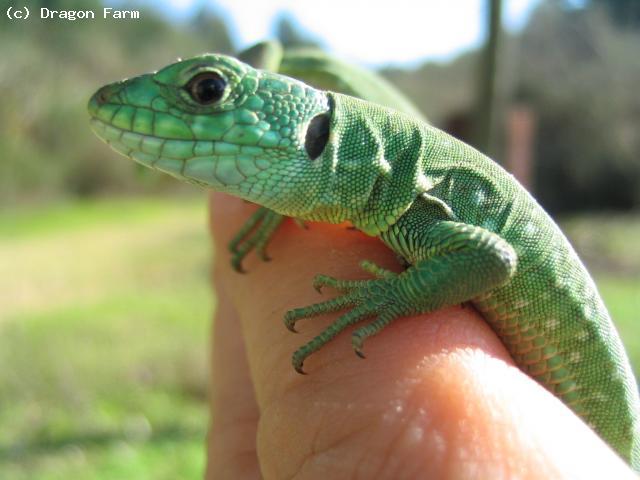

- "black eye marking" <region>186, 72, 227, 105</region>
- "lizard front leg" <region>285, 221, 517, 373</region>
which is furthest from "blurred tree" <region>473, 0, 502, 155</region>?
"black eye marking" <region>186, 72, 227, 105</region>

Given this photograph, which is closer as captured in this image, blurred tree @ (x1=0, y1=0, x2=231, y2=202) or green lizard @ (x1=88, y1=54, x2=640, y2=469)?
green lizard @ (x1=88, y1=54, x2=640, y2=469)

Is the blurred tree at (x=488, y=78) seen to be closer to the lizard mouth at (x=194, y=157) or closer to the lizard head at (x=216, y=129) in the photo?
the lizard head at (x=216, y=129)

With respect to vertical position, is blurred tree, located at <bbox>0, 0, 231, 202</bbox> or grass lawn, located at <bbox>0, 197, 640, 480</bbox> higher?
grass lawn, located at <bbox>0, 197, 640, 480</bbox>

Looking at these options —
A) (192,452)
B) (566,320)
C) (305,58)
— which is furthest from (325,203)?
(192,452)

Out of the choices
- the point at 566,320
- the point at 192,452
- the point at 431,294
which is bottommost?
the point at 192,452

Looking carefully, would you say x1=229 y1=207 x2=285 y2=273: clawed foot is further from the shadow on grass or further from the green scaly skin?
the shadow on grass

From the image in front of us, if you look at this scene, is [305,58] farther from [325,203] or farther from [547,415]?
[547,415]

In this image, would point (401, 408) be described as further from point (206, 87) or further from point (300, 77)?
point (300, 77)
